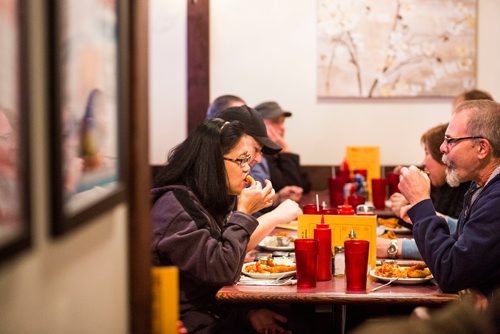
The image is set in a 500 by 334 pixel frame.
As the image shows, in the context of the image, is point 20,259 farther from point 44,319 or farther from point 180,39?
point 180,39

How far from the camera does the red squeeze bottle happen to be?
286 cm

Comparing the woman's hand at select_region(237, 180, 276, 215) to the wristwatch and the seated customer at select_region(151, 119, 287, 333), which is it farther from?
the wristwatch

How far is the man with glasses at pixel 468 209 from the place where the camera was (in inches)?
104

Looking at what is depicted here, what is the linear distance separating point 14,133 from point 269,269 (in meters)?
1.95

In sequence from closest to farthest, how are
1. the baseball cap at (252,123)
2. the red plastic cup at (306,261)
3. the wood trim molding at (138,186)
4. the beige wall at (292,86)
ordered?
the wood trim molding at (138,186) → the red plastic cup at (306,261) → the baseball cap at (252,123) → the beige wall at (292,86)

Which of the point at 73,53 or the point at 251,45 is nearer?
the point at 73,53

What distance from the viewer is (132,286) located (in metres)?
1.54

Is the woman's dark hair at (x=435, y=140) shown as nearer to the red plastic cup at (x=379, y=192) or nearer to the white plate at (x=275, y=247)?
the red plastic cup at (x=379, y=192)

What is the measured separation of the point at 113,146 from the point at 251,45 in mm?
4996

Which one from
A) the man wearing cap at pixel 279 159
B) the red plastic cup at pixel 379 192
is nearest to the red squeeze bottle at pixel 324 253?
the red plastic cup at pixel 379 192

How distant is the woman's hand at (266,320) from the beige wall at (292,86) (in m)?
3.25

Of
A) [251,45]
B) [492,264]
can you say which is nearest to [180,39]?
[251,45]

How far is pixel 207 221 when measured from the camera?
284 cm

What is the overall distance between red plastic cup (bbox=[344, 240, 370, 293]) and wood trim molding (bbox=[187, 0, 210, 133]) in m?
3.69
